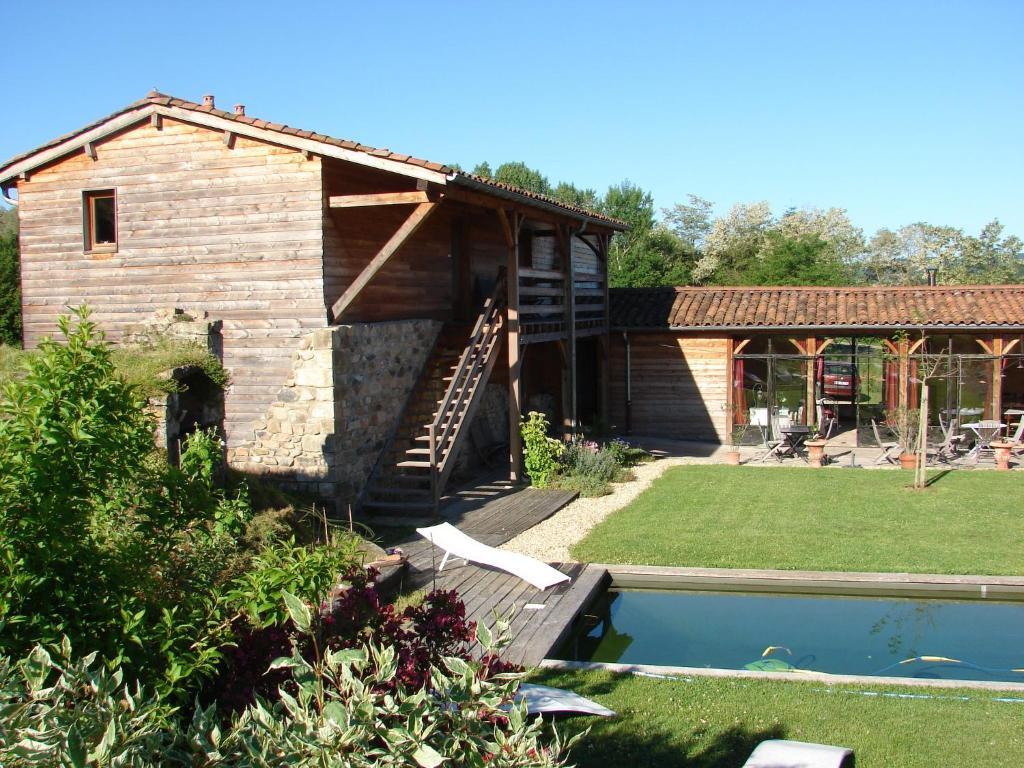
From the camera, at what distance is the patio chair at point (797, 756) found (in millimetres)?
4941

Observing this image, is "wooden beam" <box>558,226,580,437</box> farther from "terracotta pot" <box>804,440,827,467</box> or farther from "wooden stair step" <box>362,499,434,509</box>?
"wooden stair step" <box>362,499,434,509</box>

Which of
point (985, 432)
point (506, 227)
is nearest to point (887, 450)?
point (985, 432)

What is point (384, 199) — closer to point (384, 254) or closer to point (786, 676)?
point (384, 254)

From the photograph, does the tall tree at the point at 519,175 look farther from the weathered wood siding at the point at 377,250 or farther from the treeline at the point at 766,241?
the weathered wood siding at the point at 377,250

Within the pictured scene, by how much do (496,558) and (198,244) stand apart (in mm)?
6247

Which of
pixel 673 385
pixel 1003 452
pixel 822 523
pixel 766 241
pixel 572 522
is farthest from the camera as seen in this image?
pixel 766 241

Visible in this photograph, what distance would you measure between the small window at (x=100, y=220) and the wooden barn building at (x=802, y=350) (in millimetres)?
11028

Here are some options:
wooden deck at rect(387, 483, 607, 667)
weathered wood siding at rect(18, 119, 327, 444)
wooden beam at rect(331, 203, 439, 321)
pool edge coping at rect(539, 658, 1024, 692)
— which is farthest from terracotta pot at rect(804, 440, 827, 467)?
pool edge coping at rect(539, 658, 1024, 692)

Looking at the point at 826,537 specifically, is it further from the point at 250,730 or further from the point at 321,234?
the point at 250,730

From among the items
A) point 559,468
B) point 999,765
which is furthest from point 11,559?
point 559,468

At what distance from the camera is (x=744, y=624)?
865 cm

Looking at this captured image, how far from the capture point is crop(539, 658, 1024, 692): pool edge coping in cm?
648

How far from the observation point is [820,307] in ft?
64.2

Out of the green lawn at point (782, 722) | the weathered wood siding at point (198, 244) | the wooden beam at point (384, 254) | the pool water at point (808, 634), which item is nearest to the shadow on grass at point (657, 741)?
the green lawn at point (782, 722)
